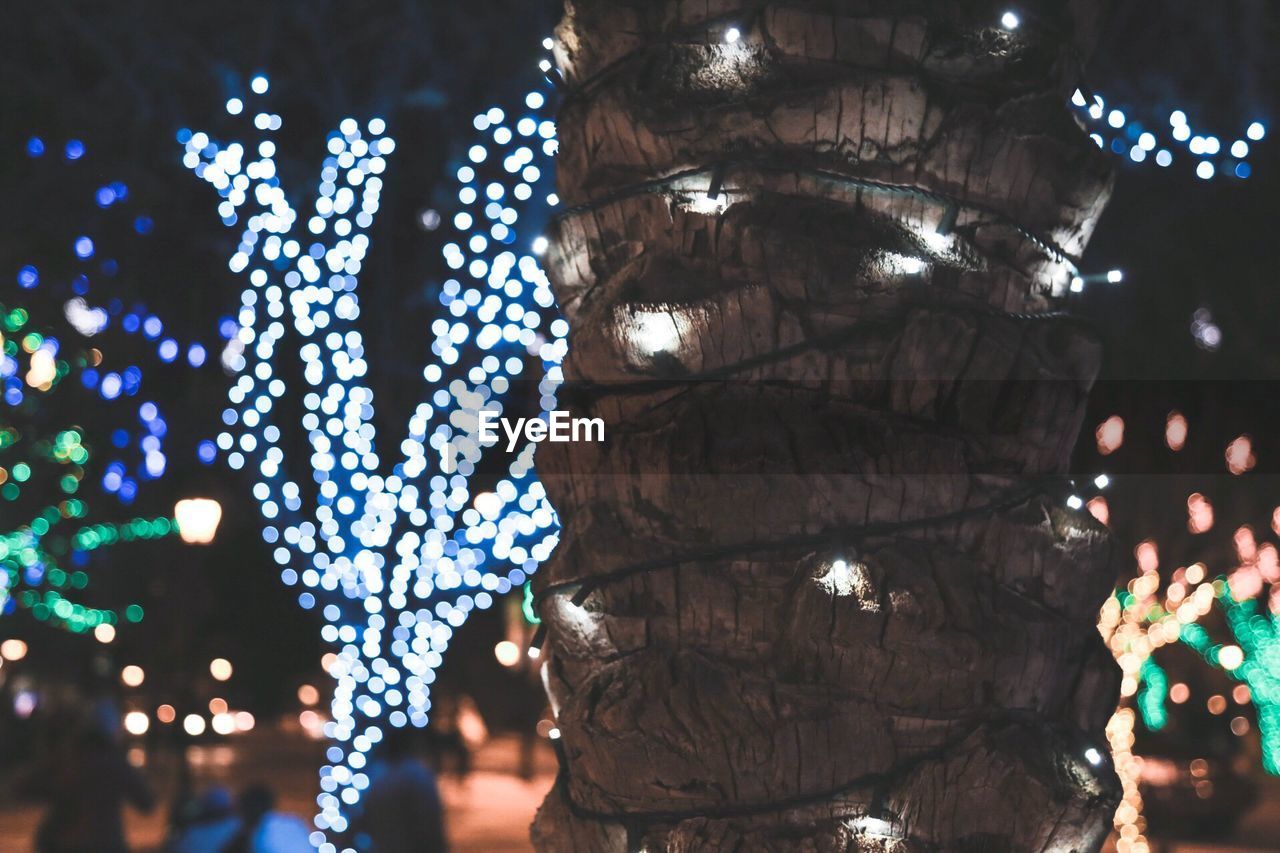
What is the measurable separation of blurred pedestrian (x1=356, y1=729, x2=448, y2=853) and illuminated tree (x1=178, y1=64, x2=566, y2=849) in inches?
53.1

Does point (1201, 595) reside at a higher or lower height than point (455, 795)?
higher

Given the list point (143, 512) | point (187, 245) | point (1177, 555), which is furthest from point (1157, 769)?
point (143, 512)

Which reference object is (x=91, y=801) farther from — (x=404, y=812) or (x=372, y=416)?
(x=372, y=416)

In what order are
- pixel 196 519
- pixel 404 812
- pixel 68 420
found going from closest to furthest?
pixel 404 812 < pixel 196 519 < pixel 68 420

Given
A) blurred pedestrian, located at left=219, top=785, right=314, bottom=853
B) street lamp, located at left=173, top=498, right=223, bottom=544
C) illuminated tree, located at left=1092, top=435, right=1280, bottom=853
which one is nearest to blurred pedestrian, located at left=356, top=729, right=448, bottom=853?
blurred pedestrian, located at left=219, top=785, right=314, bottom=853

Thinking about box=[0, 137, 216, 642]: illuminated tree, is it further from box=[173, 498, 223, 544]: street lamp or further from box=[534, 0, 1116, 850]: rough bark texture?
box=[534, 0, 1116, 850]: rough bark texture

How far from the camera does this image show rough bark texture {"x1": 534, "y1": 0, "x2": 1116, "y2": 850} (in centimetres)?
131

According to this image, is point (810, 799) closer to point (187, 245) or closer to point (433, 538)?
point (433, 538)

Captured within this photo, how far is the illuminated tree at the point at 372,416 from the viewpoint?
26.6 feet

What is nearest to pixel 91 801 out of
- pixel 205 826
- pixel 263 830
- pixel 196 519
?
pixel 205 826

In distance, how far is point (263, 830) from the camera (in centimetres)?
→ 641

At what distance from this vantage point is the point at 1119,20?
22.9ft

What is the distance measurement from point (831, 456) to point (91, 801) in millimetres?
7353

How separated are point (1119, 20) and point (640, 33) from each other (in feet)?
20.4
